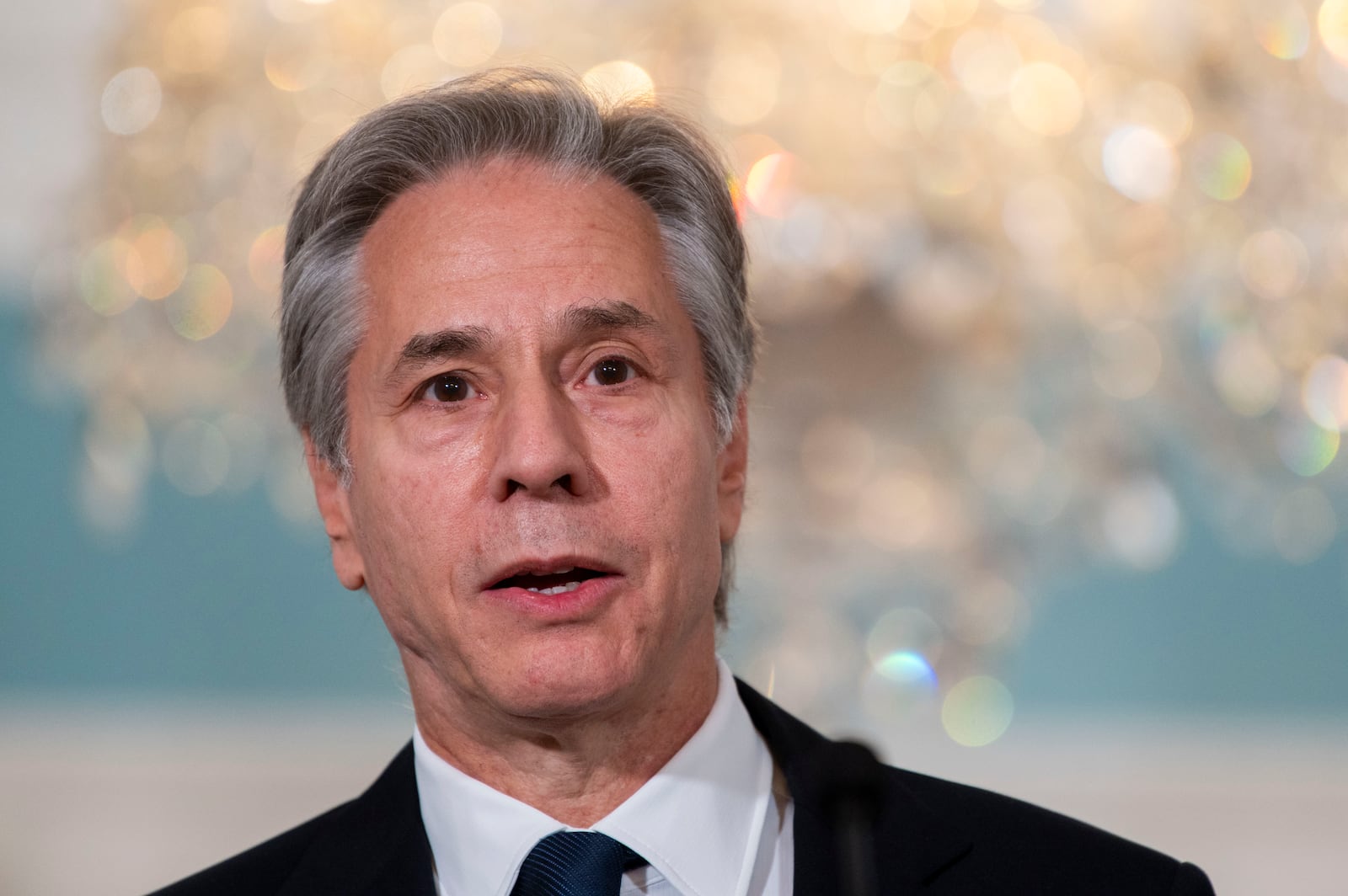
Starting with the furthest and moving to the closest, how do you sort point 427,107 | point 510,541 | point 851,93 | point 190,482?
point 190,482
point 851,93
point 427,107
point 510,541

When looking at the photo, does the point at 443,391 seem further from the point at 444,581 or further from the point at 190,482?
the point at 190,482

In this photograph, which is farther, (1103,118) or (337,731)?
(337,731)

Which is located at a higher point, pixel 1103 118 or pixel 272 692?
pixel 1103 118

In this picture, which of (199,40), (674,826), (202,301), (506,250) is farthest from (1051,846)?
(199,40)

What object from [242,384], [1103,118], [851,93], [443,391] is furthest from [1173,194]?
[443,391]

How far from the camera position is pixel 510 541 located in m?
1.51

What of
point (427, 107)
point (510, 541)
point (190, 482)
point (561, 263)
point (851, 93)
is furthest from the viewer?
point (190, 482)

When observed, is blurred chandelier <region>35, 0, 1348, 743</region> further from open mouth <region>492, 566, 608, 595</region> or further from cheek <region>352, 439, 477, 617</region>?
open mouth <region>492, 566, 608, 595</region>

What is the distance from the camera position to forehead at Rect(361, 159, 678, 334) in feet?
5.22

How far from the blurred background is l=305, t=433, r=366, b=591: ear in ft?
5.64

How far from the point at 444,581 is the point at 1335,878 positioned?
3.95m

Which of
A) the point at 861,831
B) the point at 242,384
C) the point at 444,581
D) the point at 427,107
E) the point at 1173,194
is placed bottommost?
the point at 861,831

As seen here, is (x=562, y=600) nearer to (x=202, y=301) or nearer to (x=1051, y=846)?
(x=1051, y=846)

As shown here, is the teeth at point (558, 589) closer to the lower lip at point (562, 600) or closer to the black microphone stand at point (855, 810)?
the lower lip at point (562, 600)
